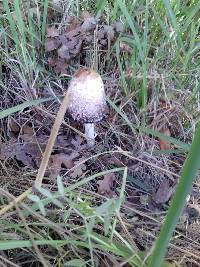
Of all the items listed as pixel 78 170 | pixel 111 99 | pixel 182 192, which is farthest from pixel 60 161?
pixel 182 192

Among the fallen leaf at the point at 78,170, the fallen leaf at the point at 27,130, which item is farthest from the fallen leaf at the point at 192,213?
the fallen leaf at the point at 27,130

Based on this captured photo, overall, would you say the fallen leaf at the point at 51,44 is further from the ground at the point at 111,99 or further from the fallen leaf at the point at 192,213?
the fallen leaf at the point at 192,213

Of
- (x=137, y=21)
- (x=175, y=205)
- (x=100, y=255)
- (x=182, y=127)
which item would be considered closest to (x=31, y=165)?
(x=100, y=255)

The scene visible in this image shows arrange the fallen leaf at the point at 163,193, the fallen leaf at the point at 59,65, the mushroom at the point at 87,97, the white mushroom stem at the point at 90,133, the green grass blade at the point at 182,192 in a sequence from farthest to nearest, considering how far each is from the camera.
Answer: the fallen leaf at the point at 59,65, the white mushroom stem at the point at 90,133, the fallen leaf at the point at 163,193, the mushroom at the point at 87,97, the green grass blade at the point at 182,192

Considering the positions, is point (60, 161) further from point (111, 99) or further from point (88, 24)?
point (88, 24)

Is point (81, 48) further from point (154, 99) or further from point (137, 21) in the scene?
point (154, 99)

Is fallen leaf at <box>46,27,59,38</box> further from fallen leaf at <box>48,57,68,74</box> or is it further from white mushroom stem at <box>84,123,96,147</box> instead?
white mushroom stem at <box>84,123,96,147</box>
